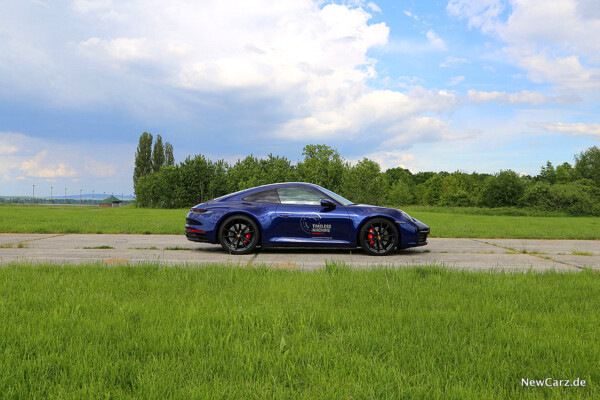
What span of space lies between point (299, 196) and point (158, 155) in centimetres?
9038

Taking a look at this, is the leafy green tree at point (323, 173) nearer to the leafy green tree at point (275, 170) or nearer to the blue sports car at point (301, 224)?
the leafy green tree at point (275, 170)

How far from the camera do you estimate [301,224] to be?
7.31 meters

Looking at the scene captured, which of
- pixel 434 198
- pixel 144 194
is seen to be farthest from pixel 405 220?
pixel 434 198

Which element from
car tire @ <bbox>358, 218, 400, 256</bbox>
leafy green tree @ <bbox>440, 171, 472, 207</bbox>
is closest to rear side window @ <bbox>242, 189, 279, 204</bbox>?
car tire @ <bbox>358, 218, 400, 256</bbox>

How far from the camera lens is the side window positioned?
759 cm

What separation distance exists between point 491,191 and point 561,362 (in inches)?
3435

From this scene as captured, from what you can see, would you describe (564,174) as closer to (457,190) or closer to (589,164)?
(589,164)

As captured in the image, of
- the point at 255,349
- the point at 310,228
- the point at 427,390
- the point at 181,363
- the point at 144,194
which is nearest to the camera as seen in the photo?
the point at 427,390

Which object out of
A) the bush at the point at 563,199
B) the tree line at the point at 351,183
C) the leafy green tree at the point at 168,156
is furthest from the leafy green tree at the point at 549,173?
the leafy green tree at the point at 168,156

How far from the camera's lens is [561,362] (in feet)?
8.20

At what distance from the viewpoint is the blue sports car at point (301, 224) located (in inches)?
289

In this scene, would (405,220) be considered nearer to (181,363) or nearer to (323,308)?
(323,308)

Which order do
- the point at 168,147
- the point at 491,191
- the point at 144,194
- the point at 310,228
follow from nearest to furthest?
the point at 310,228 → the point at 144,194 → the point at 491,191 → the point at 168,147

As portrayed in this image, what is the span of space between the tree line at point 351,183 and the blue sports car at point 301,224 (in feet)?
146
